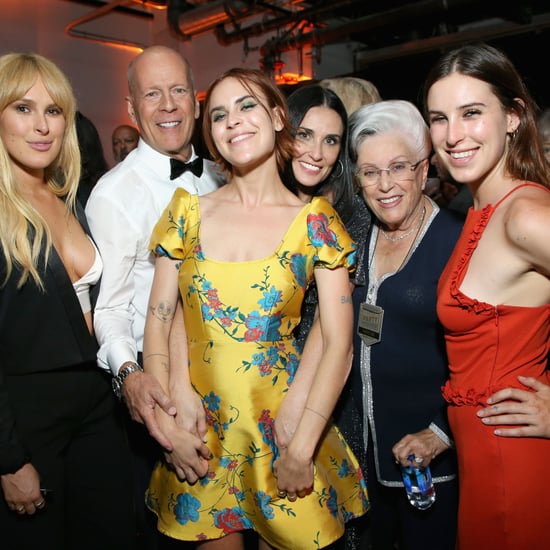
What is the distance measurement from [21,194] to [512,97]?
4.85 feet

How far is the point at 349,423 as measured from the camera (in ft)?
6.73

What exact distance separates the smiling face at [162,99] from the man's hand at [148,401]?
3.36 feet

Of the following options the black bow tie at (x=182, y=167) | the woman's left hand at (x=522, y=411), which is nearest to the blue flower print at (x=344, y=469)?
the woman's left hand at (x=522, y=411)

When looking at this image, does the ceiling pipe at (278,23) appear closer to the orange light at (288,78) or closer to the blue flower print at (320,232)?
the orange light at (288,78)

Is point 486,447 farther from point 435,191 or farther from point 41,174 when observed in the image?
point 435,191

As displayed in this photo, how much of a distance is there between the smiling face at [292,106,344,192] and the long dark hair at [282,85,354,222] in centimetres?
2

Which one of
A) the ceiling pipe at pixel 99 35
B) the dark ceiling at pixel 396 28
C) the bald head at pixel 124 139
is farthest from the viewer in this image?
the ceiling pipe at pixel 99 35

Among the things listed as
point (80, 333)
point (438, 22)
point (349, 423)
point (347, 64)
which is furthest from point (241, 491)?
point (347, 64)

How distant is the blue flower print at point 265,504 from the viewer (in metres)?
1.57

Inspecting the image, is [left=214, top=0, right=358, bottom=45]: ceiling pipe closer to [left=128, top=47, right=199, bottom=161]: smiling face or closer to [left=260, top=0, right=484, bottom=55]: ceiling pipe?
[left=260, top=0, right=484, bottom=55]: ceiling pipe

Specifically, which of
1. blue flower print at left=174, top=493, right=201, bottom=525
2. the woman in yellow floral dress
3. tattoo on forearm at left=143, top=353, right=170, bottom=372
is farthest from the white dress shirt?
blue flower print at left=174, top=493, right=201, bottom=525

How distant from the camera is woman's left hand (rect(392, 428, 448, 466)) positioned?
1.84m

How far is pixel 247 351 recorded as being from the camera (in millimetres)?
1659

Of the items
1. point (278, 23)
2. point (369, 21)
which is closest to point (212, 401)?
point (369, 21)
